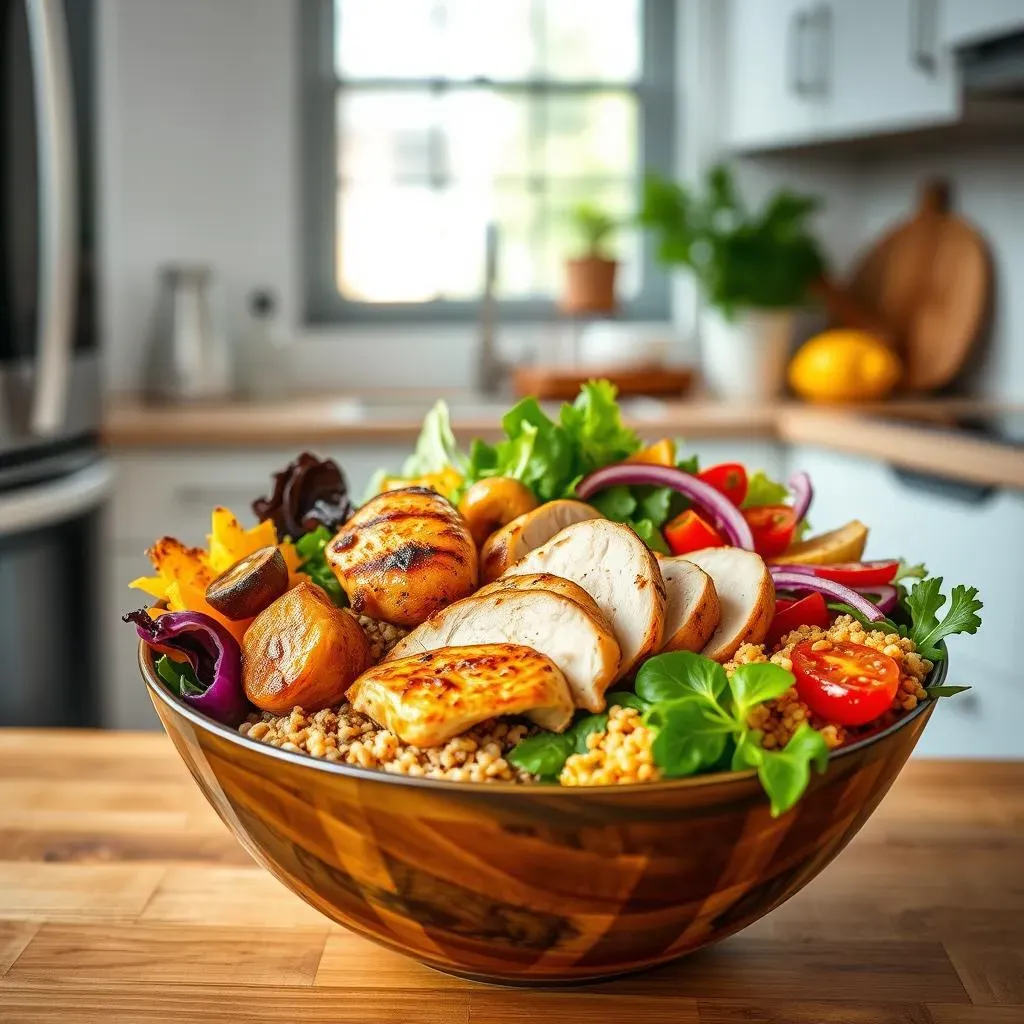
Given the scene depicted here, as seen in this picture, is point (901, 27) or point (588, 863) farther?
point (901, 27)

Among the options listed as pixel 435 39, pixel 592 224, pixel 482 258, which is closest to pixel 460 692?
pixel 592 224

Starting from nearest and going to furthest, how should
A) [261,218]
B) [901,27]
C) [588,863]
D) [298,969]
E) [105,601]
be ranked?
1. [588,863]
2. [298,969]
3. [901,27]
4. [105,601]
5. [261,218]

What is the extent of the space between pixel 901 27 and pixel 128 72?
1.89 meters

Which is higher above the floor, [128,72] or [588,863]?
[128,72]

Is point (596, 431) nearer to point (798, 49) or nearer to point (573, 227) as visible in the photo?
point (798, 49)

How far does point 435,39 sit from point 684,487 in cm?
296

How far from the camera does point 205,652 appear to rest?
2.44ft

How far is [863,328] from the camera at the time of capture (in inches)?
132

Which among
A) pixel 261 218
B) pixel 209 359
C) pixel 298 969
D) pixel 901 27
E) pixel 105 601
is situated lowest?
pixel 105 601

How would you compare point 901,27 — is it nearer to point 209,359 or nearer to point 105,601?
point 209,359

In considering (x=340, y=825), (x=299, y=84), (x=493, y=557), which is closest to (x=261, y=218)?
(x=299, y=84)

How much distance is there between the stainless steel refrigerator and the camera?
227 centimetres

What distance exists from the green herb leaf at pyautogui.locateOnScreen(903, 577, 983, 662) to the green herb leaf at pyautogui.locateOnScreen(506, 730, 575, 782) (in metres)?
0.23

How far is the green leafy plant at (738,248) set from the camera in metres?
3.31
